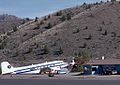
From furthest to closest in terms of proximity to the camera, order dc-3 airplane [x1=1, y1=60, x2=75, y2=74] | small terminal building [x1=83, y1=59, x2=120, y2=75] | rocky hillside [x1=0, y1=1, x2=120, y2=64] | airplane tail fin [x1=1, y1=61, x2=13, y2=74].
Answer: rocky hillside [x1=0, y1=1, x2=120, y2=64], airplane tail fin [x1=1, y1=61, x2=13, y2=74], dc-3 airplane [x1=1, y1=60, x2=75, y2=74], small terminal building [x1=83, y1=59, x2=120, y2=75]

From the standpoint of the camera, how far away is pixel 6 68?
352 ft

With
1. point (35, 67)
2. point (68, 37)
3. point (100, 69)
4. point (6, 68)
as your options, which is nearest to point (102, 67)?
point (100, 69)

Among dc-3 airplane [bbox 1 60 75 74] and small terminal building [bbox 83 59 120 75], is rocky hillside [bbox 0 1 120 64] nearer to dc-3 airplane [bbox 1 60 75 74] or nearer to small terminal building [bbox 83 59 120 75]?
dc-3 airplane [bbox 1 60 75 74]

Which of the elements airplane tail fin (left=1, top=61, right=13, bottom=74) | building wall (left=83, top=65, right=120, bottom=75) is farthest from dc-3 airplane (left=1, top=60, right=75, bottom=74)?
building wall (left=83, top=65, right=120, bottom=75)

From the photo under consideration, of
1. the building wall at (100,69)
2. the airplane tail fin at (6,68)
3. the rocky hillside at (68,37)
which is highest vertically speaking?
the rocky hillside at (68,37)

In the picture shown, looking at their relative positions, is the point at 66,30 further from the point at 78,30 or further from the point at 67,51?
the point at 67,51

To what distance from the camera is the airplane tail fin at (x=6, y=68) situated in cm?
10544

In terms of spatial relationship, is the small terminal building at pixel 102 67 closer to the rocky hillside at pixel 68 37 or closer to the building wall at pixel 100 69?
the building wall at pixel 100 69

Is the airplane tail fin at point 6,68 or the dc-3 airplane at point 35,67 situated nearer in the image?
the dc-3 airplane at point 35,67

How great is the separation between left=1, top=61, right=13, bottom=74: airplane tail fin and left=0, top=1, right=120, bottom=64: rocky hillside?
8614mm

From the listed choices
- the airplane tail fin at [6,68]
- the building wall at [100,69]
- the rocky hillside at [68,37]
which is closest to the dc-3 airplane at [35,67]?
the airplane tail fin at [6,68]

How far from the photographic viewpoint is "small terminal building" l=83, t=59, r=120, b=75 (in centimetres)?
9607

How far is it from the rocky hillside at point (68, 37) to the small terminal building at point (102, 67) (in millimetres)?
8155

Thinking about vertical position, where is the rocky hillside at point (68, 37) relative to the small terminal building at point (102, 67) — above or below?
above
